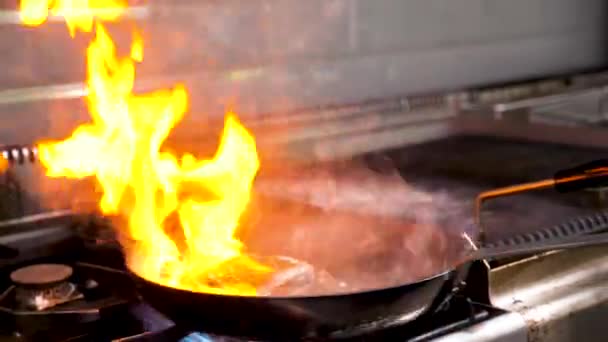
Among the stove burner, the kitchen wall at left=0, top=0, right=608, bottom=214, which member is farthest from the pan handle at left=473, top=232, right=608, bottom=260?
the kitchen wall at left=0, top=0, right=608, bottom=214

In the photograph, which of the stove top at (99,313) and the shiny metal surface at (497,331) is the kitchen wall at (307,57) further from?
the shiny metal surface at (497,331)

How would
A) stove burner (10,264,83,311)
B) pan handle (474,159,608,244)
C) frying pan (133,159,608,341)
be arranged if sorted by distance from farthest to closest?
pan handle (474,159,608,244)
stove burner (10,264,83,311)
frying pan (133,159,608,341)

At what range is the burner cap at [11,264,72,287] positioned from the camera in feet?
2.68

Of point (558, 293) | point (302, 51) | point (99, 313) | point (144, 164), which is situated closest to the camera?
point (99, 313)

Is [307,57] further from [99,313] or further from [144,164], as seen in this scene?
[99,313]

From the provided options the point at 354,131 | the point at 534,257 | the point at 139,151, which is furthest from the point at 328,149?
the point at 534,257

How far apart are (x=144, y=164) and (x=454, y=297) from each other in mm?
416

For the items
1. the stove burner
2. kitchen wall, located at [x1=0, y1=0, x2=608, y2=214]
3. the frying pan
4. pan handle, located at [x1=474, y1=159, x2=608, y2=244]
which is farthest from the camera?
kitchen wall, located at [x1=0, y1=0, x2=608, y2=214]

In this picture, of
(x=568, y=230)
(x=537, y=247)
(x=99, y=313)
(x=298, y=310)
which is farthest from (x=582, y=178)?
(x=99, y=313)

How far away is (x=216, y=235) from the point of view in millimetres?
934

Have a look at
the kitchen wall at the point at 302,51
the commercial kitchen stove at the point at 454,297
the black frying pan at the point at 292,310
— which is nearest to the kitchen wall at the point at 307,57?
the kitchen wall at the point at 302,51

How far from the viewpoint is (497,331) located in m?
0.78

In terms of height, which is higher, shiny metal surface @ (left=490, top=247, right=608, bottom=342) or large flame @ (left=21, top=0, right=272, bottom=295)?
large flame @ (left=21, top=0, right=272, bottom=295)

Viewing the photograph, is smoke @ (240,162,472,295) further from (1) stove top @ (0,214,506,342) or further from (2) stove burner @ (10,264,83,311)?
(2) stove burner @ (10,264,83,311)
